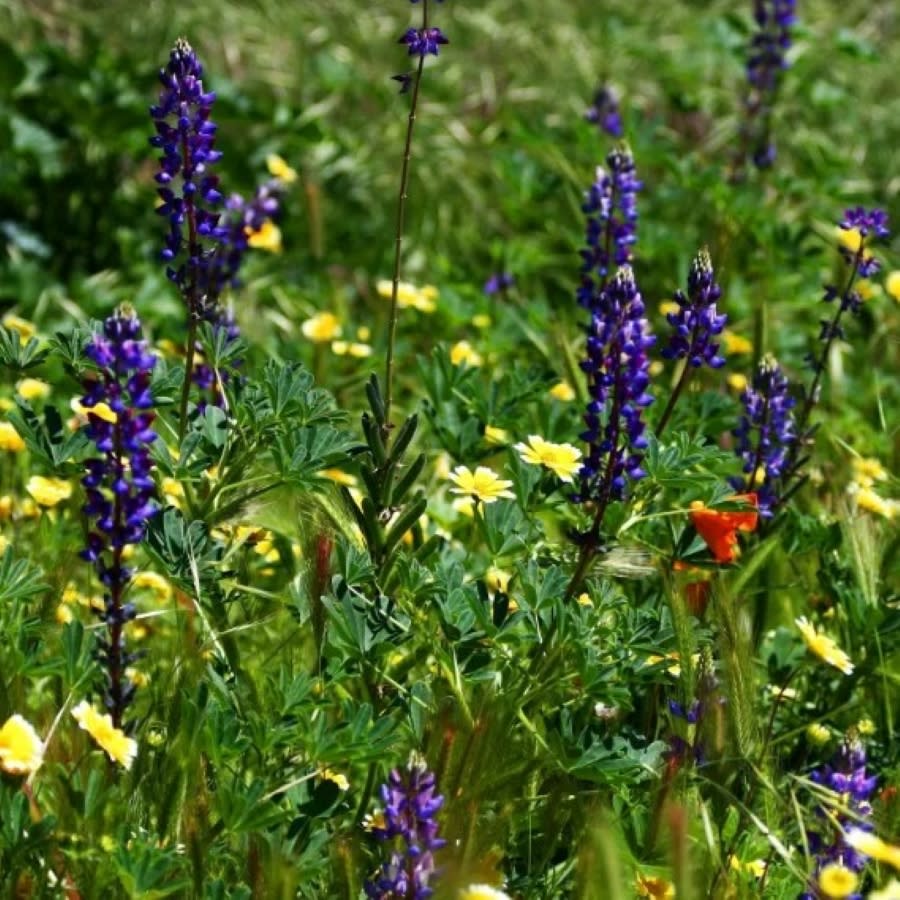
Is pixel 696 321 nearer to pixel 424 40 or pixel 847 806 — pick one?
pixel 424 40

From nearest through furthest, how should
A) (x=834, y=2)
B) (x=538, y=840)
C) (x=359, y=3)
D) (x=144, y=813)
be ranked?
1. (x=144, y=813)
2. (x=538, y=840)
3. (x=359, y=3)
4. (x=834, y=2)

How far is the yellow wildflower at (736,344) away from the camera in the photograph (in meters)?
3.84

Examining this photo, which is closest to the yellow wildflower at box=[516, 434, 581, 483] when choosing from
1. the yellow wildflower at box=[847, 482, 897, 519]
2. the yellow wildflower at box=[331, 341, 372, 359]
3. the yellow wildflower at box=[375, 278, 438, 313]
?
the yellow wildflower at box=[847, 482, 897, 519]

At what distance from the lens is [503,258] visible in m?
4.58

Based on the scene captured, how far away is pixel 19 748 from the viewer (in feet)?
5.65

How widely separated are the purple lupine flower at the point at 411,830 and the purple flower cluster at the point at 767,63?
3.30m

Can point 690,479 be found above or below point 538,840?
above

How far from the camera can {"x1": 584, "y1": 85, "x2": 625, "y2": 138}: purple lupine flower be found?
4.43 metres

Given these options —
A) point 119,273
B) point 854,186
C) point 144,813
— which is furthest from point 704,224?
point 144,813

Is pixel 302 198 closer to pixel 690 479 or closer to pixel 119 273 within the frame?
pixel 119 273

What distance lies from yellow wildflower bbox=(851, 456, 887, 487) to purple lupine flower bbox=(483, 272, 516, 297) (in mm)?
1381

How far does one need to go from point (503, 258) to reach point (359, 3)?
2136 mm

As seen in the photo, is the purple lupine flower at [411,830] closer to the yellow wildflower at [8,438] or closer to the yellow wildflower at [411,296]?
the yellow wildflower at [8,438]

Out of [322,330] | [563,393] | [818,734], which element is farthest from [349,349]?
[818,734]
